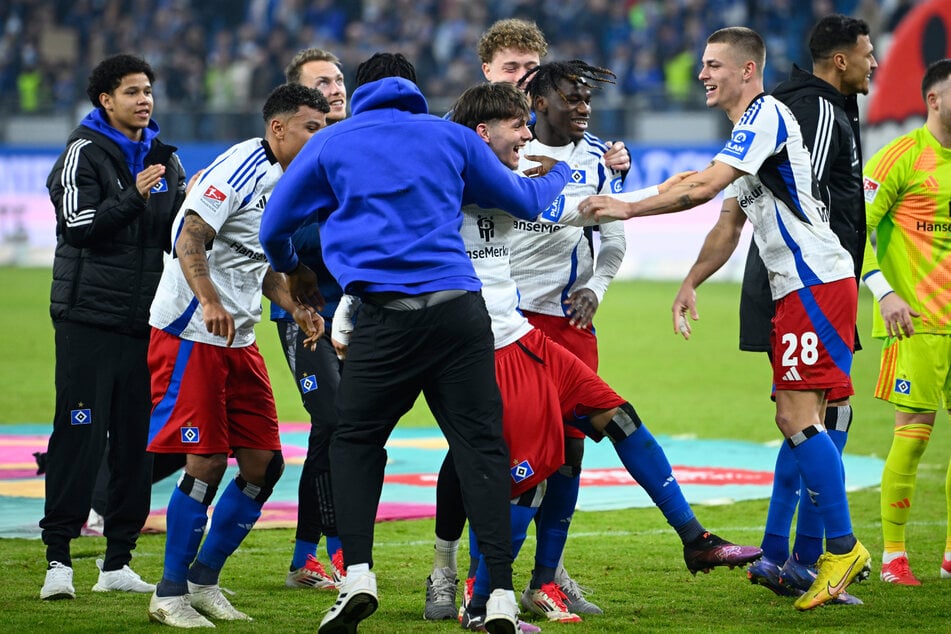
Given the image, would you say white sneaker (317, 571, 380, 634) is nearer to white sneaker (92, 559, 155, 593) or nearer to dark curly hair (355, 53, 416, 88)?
white sneaker (92, 559, 155, 593)

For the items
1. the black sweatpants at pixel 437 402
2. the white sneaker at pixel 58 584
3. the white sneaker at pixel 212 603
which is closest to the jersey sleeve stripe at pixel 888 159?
the black sweatpants at pixel 437 402

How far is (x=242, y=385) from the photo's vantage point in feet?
A: 19.2

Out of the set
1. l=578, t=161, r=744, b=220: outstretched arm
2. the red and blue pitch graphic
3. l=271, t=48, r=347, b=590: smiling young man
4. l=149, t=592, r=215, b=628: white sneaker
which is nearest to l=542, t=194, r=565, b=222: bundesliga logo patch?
l=578, t=161, r=744, b=220: outstretched arm

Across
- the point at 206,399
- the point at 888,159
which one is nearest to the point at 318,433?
the point at 206,399

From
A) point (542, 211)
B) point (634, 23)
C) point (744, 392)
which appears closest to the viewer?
point (542, 211)

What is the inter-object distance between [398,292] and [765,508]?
13.4 ft

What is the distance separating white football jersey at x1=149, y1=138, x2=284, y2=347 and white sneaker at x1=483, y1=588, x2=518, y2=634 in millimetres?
1754

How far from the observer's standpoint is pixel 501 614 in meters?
4.70

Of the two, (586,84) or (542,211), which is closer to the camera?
(542,211)

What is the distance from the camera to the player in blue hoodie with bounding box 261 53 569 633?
15.9ft

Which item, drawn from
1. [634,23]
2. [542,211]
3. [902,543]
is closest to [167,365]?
[542,211]

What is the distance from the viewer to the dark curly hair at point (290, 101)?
19.1ft

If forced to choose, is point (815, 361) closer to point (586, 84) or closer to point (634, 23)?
point (586, 84)

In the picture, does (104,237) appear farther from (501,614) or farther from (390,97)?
(501,614)
